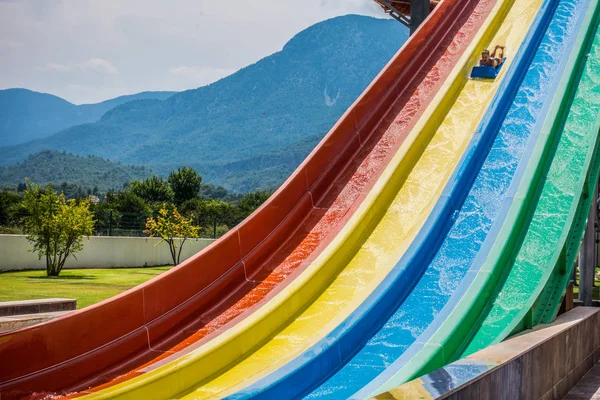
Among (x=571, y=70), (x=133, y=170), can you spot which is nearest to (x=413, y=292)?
(x=571, y=70)

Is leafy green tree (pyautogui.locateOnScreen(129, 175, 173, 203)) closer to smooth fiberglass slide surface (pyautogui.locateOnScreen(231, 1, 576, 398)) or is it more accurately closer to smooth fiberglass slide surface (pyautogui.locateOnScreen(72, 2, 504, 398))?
smooth fiberglass slide surface (pyautogui.locateOnScreen(231, 1, 576, 398))

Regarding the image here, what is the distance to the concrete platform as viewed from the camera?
9.97 m

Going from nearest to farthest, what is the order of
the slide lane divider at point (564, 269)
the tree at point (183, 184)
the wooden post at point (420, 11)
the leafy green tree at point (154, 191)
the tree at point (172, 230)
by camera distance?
1. the slide lane divider at point (564, 269)
2. the wooden post at point (420, 11)
3. the tree at point (172, 230)
4. the leafy green tree at point (154, 191)
5. the tree at point (183, 184)

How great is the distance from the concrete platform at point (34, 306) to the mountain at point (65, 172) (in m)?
98.8

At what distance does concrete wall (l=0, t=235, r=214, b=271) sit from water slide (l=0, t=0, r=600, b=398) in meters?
12.8

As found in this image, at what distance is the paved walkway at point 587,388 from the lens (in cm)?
644

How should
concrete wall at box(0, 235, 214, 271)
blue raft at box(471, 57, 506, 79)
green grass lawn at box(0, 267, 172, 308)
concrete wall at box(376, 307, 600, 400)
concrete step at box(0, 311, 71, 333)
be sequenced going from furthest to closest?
1. concrete wall at box(0, 235, 214, 271)
2. green grass lawn at box(0, 267, 172, 308)
3. blue raft at box(471, 57, 506, 79)
4. concrete step at box(0, 311, 71, 333)
5. concrete wall at box(376, 307, 600, 400)

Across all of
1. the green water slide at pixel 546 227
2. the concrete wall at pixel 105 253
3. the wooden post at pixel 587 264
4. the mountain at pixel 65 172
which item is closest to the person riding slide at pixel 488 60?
the green water slide at pixel 546 227

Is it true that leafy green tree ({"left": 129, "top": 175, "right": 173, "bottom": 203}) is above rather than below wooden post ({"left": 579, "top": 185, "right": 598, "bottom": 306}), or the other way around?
above

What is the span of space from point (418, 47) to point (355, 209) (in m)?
4.52

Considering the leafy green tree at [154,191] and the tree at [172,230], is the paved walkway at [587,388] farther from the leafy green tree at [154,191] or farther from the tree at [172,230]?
the leafy green tree at [154,191]

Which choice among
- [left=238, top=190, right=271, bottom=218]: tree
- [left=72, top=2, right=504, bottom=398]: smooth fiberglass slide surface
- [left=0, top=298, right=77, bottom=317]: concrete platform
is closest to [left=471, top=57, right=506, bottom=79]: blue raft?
[left=72, top=2, right=504, bottom=398]: smooth fiberglass slide surface

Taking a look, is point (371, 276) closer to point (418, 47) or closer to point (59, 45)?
point (418, 47)

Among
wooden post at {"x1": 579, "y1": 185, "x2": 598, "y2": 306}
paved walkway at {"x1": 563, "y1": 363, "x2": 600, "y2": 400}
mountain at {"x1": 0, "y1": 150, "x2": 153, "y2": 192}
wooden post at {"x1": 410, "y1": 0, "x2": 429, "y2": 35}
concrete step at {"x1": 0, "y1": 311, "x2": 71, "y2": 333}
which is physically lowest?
paved walkway at {"x1": 563, "y1": 363, "x2": 600, "y2": 400}
